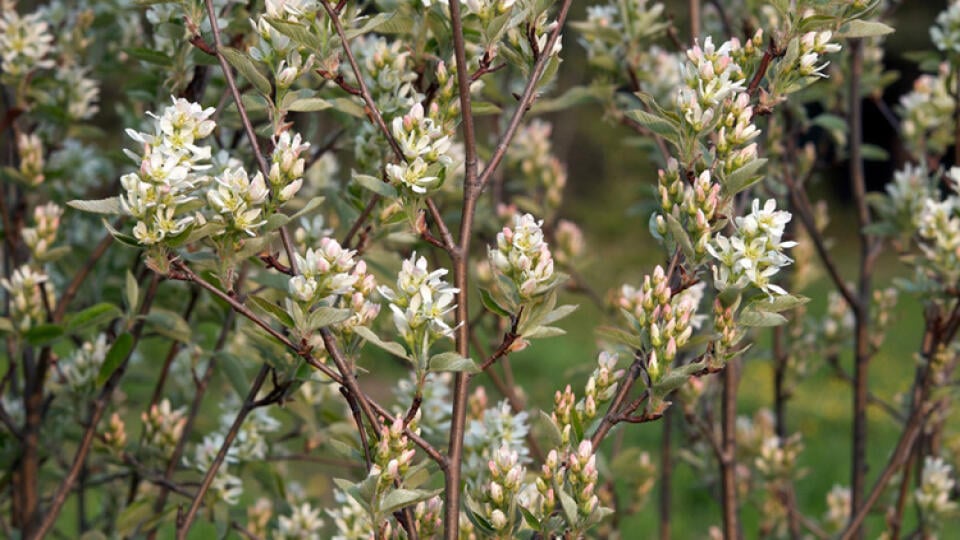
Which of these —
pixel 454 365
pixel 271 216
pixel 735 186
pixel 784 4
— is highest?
pixel 784 4

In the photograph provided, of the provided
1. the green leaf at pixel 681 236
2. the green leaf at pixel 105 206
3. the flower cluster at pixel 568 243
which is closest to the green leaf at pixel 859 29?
the green leaf at pixel 681 236

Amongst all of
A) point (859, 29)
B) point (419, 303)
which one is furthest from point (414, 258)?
A: point (859, 29)

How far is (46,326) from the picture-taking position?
2275 millimetres

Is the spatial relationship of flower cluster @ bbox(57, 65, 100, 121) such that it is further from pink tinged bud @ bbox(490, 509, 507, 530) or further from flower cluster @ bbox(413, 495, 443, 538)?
pink tinged bud @ bbox(490, 509, 507, 530)

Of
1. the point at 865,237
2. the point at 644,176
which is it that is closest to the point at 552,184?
the point at 865,237

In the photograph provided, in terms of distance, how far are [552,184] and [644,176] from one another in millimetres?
14114

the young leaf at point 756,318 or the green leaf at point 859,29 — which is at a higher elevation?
the green leaf at point 859,29

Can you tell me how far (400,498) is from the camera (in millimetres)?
1471

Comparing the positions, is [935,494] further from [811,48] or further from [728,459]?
[811,48]

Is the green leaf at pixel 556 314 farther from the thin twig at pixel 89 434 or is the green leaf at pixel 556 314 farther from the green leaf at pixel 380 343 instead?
the thin twig at pixel 89 434

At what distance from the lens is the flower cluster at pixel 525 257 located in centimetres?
154

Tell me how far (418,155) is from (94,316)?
1.04m

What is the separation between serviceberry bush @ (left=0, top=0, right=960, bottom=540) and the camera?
5.11ft

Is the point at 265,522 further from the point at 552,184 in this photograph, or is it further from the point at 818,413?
the point at 818,413
